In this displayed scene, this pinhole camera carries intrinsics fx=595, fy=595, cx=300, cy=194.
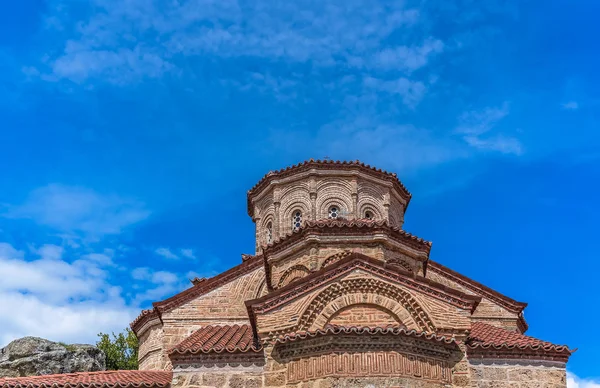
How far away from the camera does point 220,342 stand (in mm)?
11398

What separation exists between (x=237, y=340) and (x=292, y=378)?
70.7 inches

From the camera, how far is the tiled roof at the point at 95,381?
1070cm

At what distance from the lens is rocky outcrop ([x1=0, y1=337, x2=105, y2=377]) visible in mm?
18594

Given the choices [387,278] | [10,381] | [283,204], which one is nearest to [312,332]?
[387,278]

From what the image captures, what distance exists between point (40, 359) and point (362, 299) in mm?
12740

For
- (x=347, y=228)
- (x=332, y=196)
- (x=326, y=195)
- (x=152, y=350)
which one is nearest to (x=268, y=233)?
(x=326, y=195)

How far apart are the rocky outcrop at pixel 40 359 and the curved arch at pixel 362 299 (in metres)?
11.8

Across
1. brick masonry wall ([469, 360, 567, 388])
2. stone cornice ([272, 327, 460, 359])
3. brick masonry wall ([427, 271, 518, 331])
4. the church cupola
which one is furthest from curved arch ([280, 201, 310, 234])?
brick masonry wall ([469, 360, 567, 388])

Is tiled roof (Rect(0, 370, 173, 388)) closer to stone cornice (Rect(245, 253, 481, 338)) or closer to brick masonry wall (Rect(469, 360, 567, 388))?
stone cornice (Rect(245, 253, 481, 338))

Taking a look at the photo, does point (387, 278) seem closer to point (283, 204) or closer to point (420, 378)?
point (420, 378)

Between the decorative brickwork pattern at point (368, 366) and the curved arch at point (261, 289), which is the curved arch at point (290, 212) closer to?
the curved arch at point (261, 289)

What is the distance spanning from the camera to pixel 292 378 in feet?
33.0

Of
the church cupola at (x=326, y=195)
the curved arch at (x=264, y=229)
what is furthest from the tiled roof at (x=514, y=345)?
the curved arch at (x=264, y=229)

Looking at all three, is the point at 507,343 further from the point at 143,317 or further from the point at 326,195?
the point at 143,317
